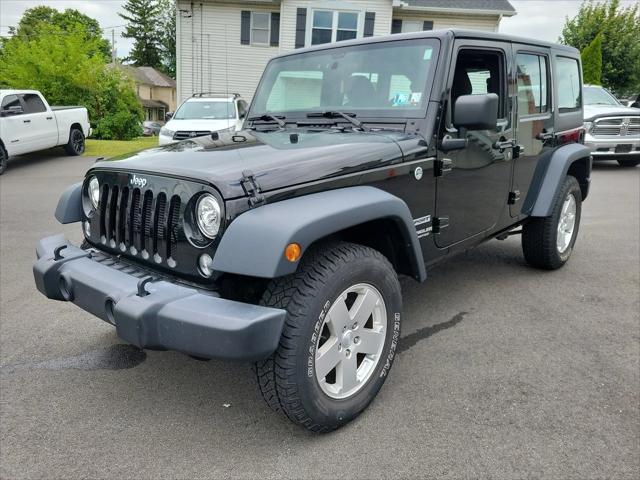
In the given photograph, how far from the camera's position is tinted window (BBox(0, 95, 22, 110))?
11.1 metres

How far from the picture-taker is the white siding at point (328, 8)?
20.1 meters

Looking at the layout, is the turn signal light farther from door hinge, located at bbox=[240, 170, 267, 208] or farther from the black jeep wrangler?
door hinge, located at bbox=[240, 170, 267, 208]

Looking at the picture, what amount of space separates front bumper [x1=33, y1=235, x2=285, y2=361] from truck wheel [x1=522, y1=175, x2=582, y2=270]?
10.6 ft

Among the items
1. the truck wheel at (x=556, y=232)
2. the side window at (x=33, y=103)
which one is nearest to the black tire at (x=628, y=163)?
the truck wheel at (x=556, y=232)

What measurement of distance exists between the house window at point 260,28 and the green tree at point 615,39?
621 inches

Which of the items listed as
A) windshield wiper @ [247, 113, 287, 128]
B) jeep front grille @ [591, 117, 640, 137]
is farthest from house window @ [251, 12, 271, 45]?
windshield wiper @ [247, 113, 287, 128]

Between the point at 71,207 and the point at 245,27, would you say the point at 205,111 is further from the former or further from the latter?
the point at 71,207

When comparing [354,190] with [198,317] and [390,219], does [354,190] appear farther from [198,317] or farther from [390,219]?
[198,317]

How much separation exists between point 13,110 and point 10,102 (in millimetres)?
205

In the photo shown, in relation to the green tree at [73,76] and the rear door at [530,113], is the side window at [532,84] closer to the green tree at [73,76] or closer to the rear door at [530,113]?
the rear door at [530,113]

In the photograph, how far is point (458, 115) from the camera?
292 centimetres

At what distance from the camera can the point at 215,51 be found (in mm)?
20734

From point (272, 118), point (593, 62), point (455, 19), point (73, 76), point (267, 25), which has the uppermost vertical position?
point (455, 19)

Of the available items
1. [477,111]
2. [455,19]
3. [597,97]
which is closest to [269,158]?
[477,111]
